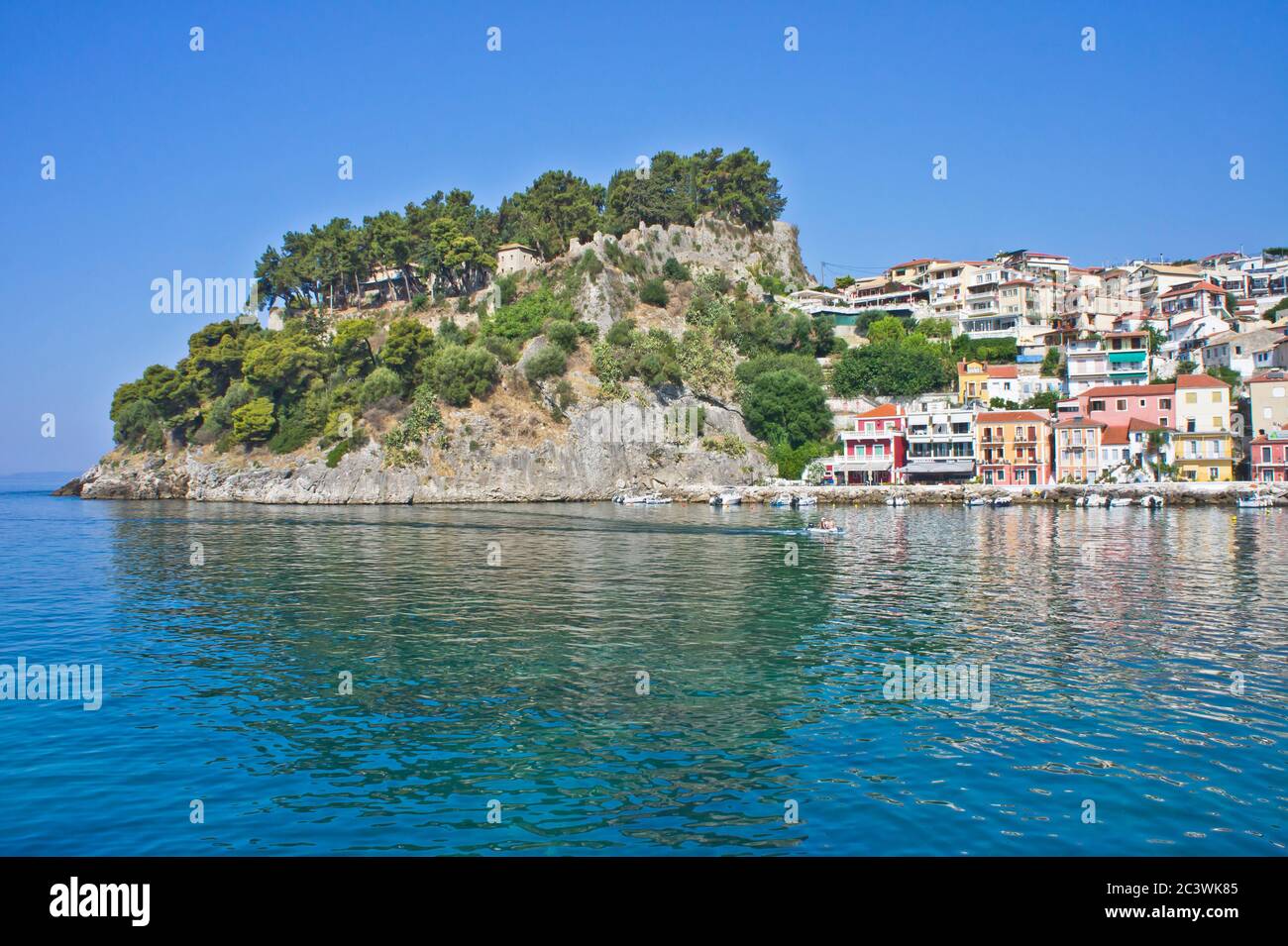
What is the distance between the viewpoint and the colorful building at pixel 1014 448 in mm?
83938

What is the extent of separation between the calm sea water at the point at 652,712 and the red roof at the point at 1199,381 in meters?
48.9

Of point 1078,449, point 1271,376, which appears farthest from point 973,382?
point 1271,376

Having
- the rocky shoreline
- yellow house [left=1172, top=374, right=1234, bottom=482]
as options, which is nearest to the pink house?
yellow house [left=1172, top=374, right=1234, bottom=482]

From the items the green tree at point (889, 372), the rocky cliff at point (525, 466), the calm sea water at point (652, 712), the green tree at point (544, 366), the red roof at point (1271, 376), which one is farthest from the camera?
the green tree at point (889, 372)

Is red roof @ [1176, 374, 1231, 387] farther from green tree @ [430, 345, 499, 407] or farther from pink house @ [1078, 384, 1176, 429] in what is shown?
green tree @ [430, 345, 499, 407]

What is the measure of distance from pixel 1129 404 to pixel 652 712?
266 feet

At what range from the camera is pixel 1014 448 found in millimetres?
85062

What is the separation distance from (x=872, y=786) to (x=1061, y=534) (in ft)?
145

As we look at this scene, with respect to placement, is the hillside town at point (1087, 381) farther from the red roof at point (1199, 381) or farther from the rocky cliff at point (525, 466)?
the rocky cliff at point (525, 466)

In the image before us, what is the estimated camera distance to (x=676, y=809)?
1267 cm

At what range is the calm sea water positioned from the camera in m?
12.2

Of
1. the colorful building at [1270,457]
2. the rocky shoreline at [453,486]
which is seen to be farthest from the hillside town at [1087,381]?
the rocky shoreline at [453,486]

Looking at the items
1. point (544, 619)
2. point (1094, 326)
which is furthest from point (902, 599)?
point (1094, 326)
